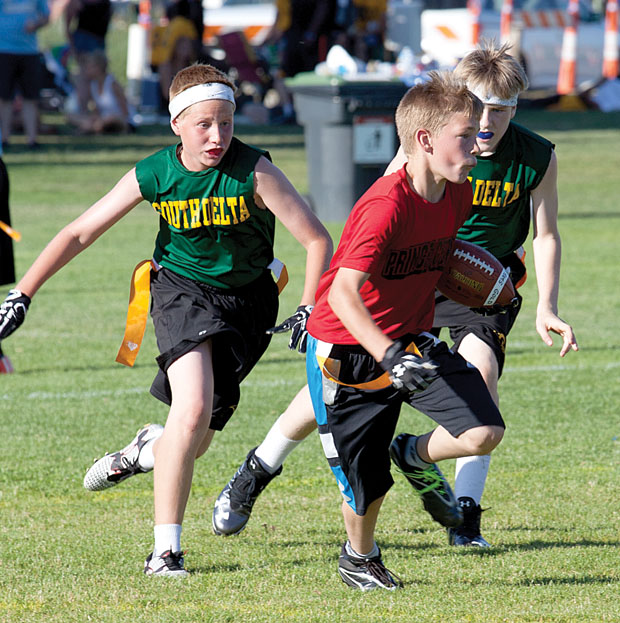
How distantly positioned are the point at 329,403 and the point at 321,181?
10.7 metres

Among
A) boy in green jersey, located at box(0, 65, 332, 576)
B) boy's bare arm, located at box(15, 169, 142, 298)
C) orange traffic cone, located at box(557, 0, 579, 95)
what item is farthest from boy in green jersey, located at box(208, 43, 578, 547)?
orange traffic cone, located at box(557, 0, 579, 95)

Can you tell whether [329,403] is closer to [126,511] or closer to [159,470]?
[159,470]

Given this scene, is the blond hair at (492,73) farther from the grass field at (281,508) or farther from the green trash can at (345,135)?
the green trash can at (345,135)

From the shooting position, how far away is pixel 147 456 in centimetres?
511

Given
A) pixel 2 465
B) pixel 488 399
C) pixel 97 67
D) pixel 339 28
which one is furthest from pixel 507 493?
pixel 339 28

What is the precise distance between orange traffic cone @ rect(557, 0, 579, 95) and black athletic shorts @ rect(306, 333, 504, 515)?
24.8 meters

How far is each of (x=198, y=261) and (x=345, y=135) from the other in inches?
391

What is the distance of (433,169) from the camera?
4.24 meters

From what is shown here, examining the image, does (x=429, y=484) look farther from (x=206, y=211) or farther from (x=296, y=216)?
(x=206, y=211)

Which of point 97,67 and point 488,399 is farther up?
point 488,399

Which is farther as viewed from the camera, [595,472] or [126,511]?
[595,472]

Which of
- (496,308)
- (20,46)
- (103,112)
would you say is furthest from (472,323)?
(103,112)

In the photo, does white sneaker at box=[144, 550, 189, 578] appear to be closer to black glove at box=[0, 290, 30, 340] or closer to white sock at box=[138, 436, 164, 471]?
white sock at box=[138, 436, 164, 471]

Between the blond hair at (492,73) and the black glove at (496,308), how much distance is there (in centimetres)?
79
